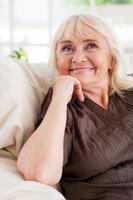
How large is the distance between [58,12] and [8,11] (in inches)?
12.4

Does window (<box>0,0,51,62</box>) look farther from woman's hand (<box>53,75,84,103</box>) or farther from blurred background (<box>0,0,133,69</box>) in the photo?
woman's hand (<box>53,75,84,103</box>)

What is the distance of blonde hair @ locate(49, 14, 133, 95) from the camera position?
1.38 metres

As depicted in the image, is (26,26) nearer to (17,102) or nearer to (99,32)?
(99,32)

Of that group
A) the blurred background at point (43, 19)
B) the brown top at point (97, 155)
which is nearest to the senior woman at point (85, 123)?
the brown top at point (97, 155)

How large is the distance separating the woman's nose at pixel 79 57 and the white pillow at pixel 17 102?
17 cm

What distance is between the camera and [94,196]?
4.04 ft

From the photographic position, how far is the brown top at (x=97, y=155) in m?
1.22

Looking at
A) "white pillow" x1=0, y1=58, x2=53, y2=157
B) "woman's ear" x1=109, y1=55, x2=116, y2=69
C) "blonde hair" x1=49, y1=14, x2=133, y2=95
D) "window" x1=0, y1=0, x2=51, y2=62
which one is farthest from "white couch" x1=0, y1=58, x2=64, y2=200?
"window" x1=0, y1=0, x2=51, y2=62

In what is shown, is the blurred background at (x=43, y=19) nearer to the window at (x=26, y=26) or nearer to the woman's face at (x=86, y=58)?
the window at (x=26, y=26)

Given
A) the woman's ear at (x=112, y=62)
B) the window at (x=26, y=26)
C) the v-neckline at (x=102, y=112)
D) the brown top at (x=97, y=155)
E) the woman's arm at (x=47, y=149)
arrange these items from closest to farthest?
the woman's arm at (x=47, y=149) < the brown top at (x=97, y=155) < the v-neckline at (x=102, y=112) < the woman's ear at (x=112, y=62) < the window at (x=26, y=26)

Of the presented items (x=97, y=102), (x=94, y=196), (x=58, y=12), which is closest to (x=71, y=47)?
(x=97, y=102)

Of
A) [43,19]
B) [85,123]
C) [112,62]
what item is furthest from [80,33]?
[43,19]

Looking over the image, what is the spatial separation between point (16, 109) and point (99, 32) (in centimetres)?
40

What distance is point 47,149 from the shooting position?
1.14m
